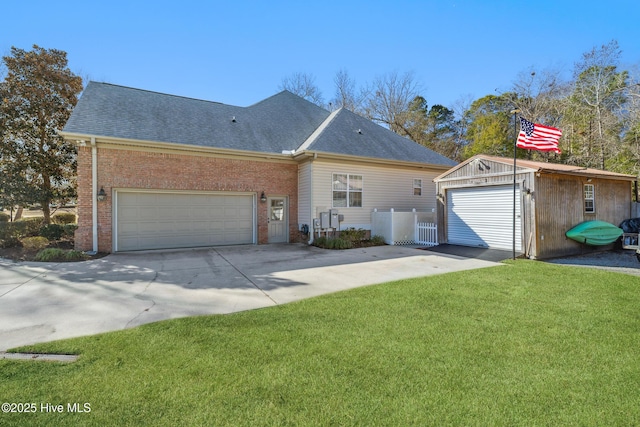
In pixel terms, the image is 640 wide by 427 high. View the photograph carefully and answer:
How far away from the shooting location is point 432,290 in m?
5.50

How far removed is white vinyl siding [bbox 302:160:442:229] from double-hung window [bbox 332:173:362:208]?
0.16 meters

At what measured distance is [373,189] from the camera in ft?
44.8

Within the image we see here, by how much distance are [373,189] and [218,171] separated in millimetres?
6623

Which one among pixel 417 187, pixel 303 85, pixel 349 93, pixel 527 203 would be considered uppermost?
pixel 303 85

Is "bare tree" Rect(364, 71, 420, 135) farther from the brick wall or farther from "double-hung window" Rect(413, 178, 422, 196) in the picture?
the brick wall

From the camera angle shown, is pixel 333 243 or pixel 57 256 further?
pixel 333 243

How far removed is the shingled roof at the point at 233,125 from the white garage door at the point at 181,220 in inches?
81.0

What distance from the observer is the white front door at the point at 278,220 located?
1279 cm

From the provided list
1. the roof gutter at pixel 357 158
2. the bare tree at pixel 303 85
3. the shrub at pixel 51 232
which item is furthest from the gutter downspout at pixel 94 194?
the bare tree at pixel 303 85

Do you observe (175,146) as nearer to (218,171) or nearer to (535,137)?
(218,171)

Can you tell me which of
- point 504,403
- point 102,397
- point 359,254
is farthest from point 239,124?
point 504,403

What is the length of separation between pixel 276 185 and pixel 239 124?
3.36 meters

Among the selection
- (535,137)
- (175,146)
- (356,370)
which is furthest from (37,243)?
(535,137)

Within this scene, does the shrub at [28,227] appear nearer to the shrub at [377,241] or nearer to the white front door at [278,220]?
the white front door at [278,220]
